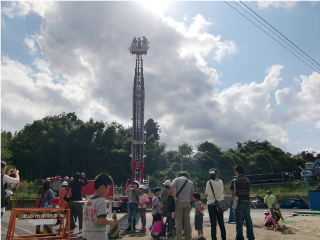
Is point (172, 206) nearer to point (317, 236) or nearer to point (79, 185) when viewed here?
point (79, 185)

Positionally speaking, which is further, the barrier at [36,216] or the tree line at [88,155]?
the tree line at [88,155]

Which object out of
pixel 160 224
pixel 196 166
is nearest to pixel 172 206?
pixel 160 224

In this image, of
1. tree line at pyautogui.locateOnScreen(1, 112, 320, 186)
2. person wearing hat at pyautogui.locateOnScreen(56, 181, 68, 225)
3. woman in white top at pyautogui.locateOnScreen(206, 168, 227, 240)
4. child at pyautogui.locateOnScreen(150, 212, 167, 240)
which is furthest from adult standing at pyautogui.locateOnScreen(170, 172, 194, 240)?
tree line at pyautogui.locateOnScreen(1, 112, 320, 186)

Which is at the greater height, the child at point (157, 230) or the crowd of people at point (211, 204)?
the crowd of people at point (211, 204)

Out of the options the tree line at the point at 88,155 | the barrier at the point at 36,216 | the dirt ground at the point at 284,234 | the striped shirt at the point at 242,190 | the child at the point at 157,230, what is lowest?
the dirt ground at the point at 284,234

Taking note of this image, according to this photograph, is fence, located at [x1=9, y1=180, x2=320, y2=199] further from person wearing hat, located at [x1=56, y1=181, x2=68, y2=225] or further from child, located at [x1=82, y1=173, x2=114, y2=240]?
child, located at [x1=82, y1=173, x2=114, y2=240]

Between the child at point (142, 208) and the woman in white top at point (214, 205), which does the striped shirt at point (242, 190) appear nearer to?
the woman in white top at point (214, 205)

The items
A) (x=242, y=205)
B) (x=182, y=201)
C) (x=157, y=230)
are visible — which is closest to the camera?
(x=242, y=205)

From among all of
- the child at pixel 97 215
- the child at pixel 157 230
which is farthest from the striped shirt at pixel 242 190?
the child at pixel 97 215

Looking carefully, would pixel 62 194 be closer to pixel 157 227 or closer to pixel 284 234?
pixel 157 227

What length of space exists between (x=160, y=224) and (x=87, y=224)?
418cm

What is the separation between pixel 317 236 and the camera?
7270 mm

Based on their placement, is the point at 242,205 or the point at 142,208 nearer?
the point at 242,205

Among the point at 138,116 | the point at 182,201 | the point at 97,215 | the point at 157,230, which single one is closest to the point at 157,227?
the point at 157,230
